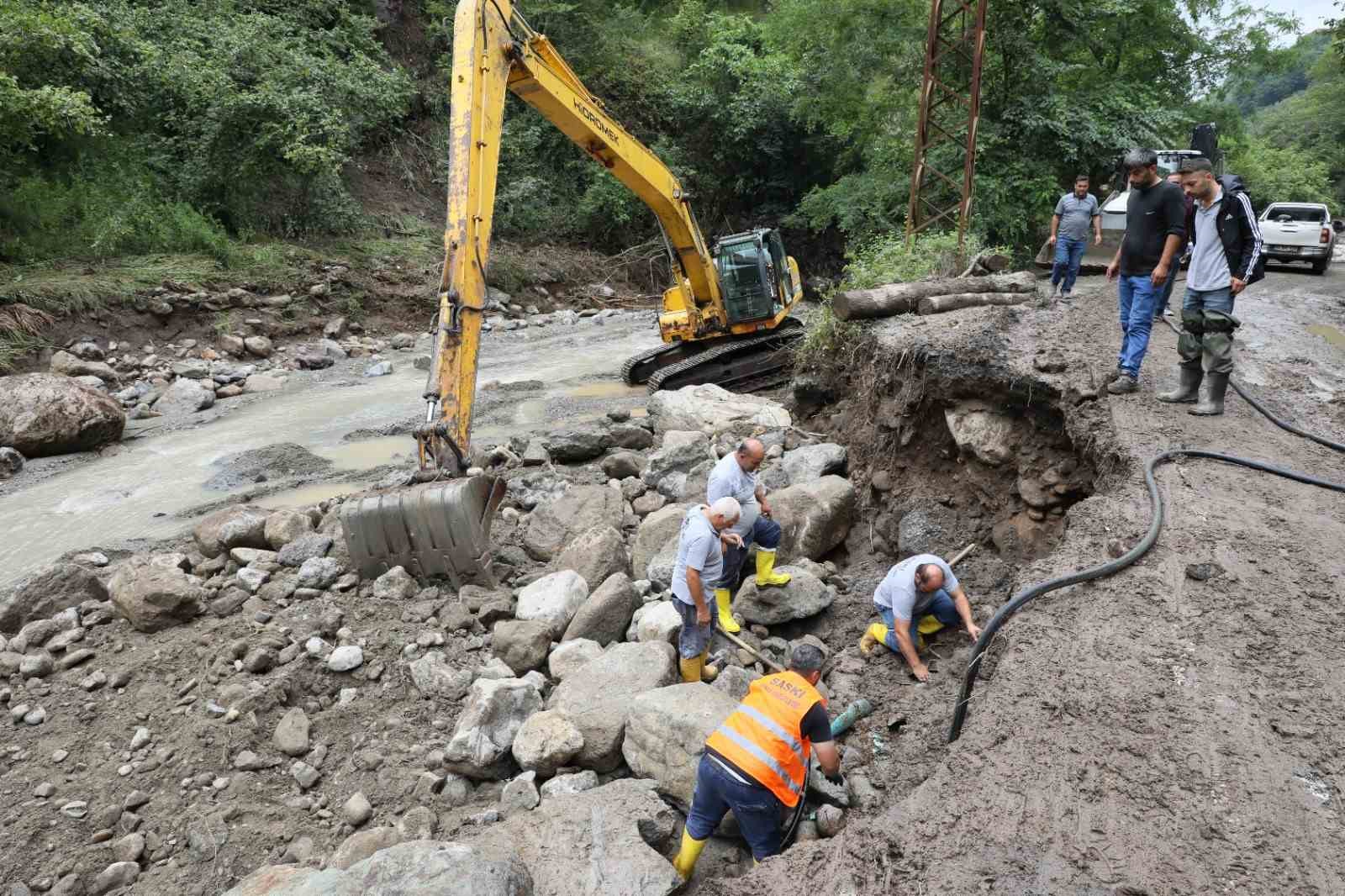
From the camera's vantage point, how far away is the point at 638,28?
26.2 m

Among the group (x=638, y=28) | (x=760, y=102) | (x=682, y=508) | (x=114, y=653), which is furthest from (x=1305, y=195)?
(x=114, y=653)

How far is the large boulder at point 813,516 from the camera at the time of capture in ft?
20.7

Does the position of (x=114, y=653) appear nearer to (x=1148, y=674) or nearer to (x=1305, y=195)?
(x=1148, y=674)

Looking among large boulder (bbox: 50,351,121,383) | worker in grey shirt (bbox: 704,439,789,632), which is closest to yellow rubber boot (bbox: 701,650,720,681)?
worker in grey shirt (bbox: 704,439,789,632)

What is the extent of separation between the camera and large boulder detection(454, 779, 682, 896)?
3.15 metres

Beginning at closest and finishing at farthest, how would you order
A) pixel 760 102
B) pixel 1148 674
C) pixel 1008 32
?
pixel 1148 674 < pixel 1008 32 < pixel 760 102

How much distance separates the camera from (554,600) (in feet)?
18.2

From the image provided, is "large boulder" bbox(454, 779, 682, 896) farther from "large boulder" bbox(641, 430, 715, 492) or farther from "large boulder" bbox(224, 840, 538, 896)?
"large boulder" bbox(641, 430, 715, 492)

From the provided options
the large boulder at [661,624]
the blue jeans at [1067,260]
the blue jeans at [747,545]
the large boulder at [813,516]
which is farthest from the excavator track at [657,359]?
the large boulder at [661,624]

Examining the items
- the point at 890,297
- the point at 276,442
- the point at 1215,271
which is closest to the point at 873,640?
the point at 1215,271

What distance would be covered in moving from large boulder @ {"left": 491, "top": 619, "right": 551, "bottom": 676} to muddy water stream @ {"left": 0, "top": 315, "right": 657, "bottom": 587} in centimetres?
413

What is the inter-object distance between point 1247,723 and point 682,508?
440cm

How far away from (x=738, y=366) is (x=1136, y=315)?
6558 mm

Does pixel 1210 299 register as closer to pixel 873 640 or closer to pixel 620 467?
pixel 873 640
